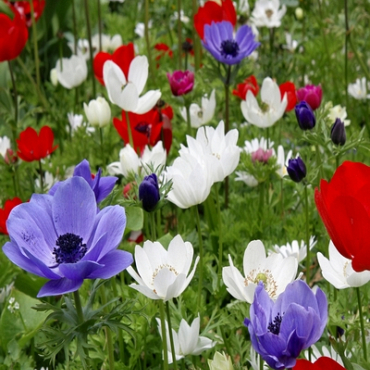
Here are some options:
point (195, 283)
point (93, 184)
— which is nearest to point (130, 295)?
point (195, 283)

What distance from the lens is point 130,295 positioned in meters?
1.51

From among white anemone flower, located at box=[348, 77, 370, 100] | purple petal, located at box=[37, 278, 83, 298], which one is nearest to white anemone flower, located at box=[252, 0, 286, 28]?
white anemone flower, located at box=[348, 77, 370, 100]

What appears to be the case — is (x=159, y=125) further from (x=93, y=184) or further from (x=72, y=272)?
(x=72, y=272)

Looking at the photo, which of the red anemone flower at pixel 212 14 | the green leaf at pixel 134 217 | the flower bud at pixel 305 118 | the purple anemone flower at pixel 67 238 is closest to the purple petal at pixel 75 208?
the purple anemone flower at pixel 67 238

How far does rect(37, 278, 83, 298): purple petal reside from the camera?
84cm

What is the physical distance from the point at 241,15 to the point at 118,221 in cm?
275

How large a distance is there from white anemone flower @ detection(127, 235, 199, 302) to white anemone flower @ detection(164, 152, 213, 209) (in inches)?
5.8

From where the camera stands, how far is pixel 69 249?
903mm

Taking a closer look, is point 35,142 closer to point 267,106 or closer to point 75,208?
point 267,106

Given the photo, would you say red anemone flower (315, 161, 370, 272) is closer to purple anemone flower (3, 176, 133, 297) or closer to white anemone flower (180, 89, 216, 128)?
purple anemone flower (3, 176, 133, 297)

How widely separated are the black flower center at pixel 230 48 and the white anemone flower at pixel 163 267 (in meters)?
0.94

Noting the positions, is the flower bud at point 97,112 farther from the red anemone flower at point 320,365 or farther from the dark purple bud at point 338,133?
the red anemone flower at point 320,365

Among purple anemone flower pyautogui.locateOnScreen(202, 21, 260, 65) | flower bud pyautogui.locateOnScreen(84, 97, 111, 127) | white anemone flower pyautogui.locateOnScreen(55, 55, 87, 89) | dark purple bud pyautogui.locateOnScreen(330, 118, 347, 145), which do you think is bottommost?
white anemone flower pyautogui.locateOnScreen(55, 55, 87, 89)

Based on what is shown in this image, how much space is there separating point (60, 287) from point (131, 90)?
0.96 metres
